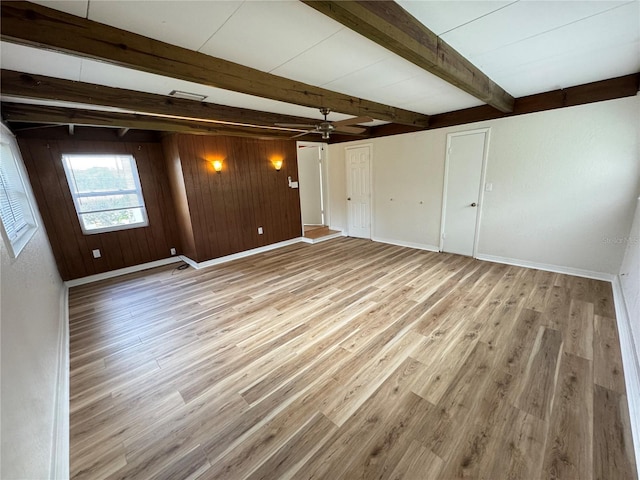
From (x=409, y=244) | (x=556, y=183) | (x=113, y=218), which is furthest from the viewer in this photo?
(x=409, y=244)

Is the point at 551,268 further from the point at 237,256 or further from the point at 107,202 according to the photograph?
the point at 107,202

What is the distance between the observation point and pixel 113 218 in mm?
4324

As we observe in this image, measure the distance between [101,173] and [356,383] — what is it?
195 inches

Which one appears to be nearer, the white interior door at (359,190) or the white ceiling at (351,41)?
the white ceiling at (351,41)

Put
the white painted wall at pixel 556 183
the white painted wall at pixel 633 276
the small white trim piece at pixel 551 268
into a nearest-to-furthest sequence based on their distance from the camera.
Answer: the white painted wall at pixel 633 276
the white painted wall at pixel 556 183
the small white trim piece at pixel 551 268

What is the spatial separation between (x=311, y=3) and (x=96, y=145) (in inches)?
179

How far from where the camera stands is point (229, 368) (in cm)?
209

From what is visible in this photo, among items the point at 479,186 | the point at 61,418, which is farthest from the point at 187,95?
the point at 479,186

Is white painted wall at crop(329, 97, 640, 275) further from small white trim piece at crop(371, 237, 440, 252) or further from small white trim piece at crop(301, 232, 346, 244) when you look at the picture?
small white trim piece at crop(301, 232, 346, 244)

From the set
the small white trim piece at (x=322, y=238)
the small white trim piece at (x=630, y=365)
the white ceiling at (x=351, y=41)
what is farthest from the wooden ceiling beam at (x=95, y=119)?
the small white trim piece at (x=630, y=365)

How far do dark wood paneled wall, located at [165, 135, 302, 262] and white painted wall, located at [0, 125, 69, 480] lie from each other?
2481 millimetres

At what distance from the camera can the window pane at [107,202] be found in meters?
4.03

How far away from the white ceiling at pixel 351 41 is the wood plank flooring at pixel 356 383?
2435mm

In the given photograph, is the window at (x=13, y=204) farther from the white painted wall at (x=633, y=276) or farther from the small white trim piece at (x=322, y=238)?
the white painted wall at (x=633, y=276)
